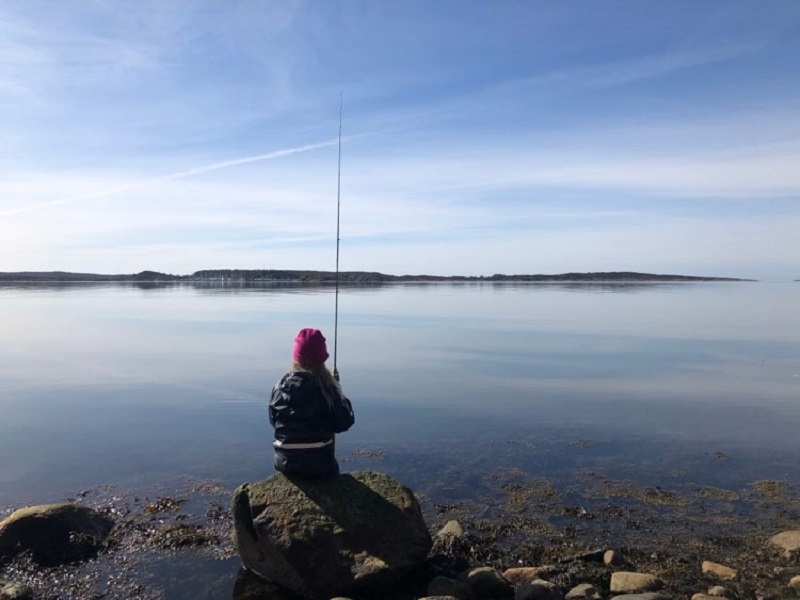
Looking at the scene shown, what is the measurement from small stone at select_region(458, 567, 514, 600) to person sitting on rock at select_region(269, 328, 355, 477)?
72.7 inches

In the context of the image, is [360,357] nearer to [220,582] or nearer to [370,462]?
[370,462]

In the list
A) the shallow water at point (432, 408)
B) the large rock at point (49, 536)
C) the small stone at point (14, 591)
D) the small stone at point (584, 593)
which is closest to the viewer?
the small stone at point (14, 591)

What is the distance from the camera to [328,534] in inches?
264

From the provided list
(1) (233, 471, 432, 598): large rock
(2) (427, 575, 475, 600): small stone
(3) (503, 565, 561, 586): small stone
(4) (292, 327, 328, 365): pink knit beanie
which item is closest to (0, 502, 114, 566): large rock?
(1) (233, 471, 432, 598): large rock

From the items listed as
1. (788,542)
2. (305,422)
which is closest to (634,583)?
(788,542)

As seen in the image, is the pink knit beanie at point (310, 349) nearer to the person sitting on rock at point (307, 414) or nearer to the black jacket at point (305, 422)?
the person sitting on rock at point (307, 414)

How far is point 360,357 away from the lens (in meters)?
21.2

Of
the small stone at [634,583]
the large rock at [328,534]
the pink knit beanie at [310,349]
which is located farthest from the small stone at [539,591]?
the pink knit beanie at [310,349]

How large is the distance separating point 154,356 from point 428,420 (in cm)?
1200

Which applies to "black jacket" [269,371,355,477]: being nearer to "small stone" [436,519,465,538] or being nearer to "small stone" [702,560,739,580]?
"small stone" [436,519,465,538]

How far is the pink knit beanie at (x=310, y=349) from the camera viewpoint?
7078 mm

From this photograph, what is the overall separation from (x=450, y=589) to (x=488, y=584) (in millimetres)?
423

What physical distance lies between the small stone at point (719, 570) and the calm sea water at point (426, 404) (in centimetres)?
294

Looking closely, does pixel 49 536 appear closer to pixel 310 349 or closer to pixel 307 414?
pixel 307 414
